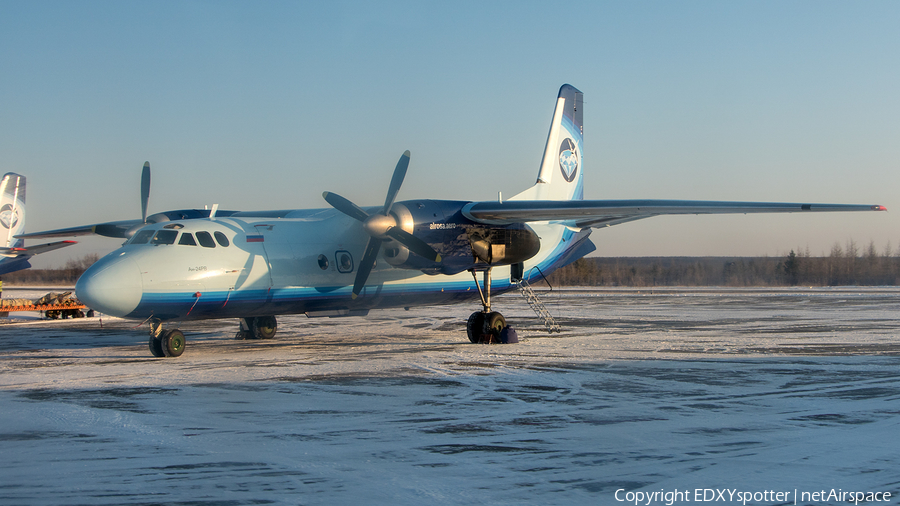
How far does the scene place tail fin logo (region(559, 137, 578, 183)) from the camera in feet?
79.4

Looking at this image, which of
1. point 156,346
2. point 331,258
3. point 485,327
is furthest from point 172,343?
point 485,327

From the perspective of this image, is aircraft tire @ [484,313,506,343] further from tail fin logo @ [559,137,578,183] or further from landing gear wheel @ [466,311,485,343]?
tail fin logo @ [559,137,578,183]

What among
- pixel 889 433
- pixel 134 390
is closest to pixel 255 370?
pixel 134 390

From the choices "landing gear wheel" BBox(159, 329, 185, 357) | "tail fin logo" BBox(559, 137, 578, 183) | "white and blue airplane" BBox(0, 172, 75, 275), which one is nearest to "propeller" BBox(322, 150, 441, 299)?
"landing gear wheel" BBox(159, 329, 185, 357)

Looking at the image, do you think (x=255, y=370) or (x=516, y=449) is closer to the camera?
(x=516, y=449)

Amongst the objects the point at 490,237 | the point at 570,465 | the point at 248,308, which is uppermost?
the point at 490,237

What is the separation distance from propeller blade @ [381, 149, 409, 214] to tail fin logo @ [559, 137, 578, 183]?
7.46 m

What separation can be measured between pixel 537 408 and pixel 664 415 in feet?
5.11

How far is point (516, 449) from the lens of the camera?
7594 mm

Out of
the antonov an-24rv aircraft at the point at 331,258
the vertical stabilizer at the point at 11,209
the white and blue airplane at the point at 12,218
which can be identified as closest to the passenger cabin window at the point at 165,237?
the antonov an-24rv aircraft at the point at 331,258

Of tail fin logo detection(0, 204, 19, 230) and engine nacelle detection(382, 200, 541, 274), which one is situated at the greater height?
tail fin logo detection(0, 204, 19, 230)

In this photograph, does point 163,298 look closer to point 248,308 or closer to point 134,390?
point 248,308

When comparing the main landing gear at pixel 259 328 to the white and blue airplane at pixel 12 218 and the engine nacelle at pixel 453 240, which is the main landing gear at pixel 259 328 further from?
the white and blue airplane at pixel 12 218

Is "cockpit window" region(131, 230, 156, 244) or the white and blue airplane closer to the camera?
"cockpit window" region(131, 230, 156, 244)
